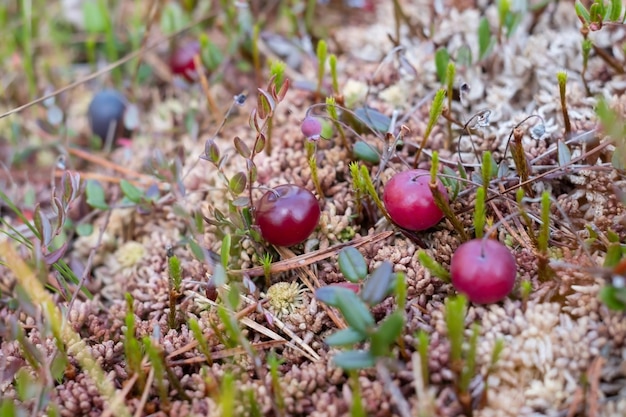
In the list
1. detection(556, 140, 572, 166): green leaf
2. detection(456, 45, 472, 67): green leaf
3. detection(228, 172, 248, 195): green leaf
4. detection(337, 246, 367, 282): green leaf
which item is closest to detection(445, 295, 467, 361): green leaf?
detection(337, 246, 367, 282): green leaf

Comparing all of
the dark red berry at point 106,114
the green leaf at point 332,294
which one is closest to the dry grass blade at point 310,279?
the green leaf at point 332,294

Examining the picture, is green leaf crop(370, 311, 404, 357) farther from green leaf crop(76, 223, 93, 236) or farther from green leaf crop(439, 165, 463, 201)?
green leaf crop(76, 223, 93, 236)

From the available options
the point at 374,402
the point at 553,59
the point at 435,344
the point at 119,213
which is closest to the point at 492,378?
the point at 435,344

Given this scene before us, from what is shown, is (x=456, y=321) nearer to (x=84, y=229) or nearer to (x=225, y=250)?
(x=225, y=250)

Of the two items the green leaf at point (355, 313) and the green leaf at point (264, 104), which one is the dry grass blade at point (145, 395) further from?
the green leaf at point (264, 104)

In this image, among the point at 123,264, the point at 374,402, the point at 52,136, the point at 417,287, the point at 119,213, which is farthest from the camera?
the point at 52,136

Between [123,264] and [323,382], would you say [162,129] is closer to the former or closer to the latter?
[123,264]
